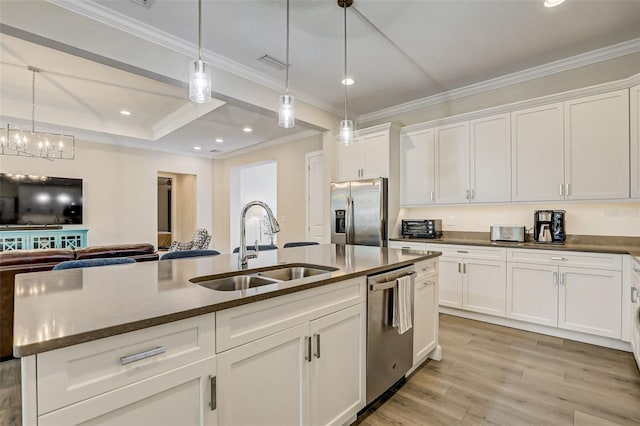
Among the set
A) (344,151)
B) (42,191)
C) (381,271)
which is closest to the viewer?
(381,271)

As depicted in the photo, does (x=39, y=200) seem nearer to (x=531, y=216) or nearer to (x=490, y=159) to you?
(x=490, y=159)

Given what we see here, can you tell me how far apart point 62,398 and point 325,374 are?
110cm

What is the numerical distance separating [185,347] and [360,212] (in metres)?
3.50

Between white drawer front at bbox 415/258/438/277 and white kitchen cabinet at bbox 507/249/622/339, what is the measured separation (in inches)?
51.2

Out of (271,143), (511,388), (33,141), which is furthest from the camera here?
(271,143)

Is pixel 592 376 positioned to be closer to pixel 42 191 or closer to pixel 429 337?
pixel 429 337

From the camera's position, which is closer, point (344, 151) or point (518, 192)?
point (518, 192)

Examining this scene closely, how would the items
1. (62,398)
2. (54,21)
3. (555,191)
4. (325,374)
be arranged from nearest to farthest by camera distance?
(62,398), (325,374), (54,21), (555,191)

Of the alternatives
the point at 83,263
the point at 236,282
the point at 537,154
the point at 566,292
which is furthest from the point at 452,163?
the point at 83,263

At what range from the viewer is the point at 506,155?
349 cm

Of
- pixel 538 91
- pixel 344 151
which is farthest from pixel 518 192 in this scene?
pixel 344 151

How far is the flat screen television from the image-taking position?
5.04 m

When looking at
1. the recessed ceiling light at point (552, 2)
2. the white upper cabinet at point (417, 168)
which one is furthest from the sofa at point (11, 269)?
the recessed ceiling light at point (552, 2)

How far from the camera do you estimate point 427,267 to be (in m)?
2.45
